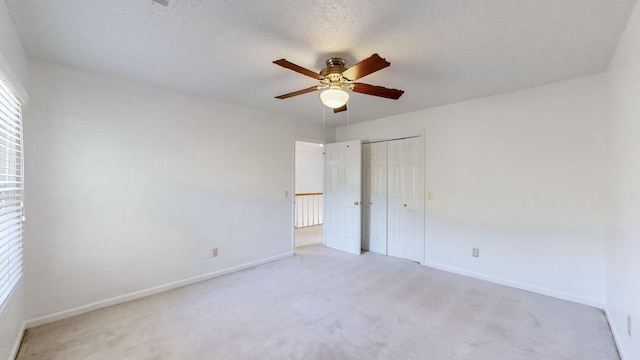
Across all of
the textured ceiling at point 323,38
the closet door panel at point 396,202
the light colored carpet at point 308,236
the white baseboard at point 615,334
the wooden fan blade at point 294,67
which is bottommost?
the light colored carpet at point 308,236

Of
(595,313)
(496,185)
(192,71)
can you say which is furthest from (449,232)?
(192,71)

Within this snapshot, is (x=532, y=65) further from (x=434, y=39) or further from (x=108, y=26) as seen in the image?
(x=108, y=26)

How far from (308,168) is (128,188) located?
5727 mm

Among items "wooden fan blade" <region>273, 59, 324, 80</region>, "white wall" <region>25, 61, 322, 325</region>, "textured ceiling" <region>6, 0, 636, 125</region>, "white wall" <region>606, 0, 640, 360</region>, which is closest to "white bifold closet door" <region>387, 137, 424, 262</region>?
"textured ceiling" <region>6, 0, 636, 125</region>

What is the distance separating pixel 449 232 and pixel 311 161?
530 centimetres

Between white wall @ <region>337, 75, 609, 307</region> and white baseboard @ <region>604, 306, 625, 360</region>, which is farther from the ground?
white wall @ <region>337, 75, 609, 307</region>

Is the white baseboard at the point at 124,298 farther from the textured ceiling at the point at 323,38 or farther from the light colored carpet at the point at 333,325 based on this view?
the textured ceiling at the point at 323,38

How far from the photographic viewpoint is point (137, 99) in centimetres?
293

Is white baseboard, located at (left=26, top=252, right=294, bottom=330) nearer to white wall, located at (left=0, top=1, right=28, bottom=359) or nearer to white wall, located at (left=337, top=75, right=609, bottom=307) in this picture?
white wall, located at (left=0, top=1, right=28, bottom=359)

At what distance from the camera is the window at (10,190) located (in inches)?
67.4

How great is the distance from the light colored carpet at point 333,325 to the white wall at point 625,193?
32 cm

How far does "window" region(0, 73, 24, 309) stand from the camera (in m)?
1.71

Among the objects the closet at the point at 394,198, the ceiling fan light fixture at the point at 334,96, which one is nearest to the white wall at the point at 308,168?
the closet at the point at 394,198

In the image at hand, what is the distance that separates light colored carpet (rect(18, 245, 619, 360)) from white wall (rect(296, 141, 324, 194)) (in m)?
4.92
